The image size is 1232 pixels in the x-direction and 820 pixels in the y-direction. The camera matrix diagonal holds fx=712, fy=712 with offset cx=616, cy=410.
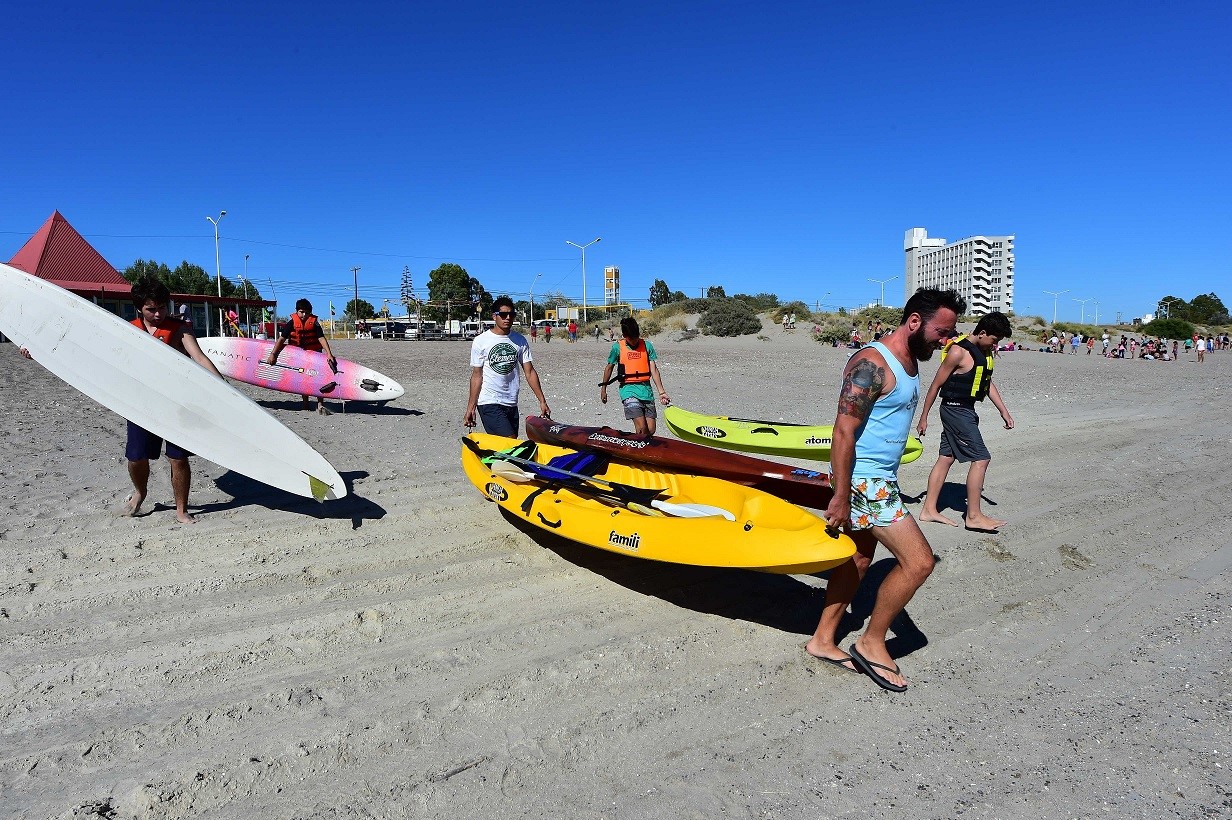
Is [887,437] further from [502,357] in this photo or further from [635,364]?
[635,364]

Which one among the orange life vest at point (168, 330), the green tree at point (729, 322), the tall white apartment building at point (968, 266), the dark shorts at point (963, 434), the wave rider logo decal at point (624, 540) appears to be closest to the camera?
the wave rider logo decal at point (624, 540)

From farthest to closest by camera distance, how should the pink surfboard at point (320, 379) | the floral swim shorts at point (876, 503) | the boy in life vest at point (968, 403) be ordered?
1. the pink surfboard at point (320, 379)
2. the boy in life vest at point (968, 403)
3. the floral swim shorts at point (876, 503)

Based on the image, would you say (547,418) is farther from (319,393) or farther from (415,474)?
(319,393)

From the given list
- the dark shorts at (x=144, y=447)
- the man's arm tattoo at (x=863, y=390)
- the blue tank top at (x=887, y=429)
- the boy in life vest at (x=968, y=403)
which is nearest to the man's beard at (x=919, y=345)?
the blue tank top at (x=887, y=429)

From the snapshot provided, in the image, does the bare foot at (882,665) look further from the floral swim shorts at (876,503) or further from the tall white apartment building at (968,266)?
the tall white apartment building at (968,266)

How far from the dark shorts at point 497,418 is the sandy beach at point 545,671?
0.69 m

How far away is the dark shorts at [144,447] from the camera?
4.90m

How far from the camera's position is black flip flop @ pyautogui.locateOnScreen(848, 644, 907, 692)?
3.25m

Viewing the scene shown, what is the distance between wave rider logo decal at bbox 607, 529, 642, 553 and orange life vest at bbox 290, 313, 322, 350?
8191 mm

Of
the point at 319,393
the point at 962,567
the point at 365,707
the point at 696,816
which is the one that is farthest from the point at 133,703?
→ the point at 319,393

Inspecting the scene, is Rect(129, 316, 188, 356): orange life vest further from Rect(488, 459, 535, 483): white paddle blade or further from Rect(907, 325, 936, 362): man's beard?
Rect(907, 325, 936, 362): man's beard

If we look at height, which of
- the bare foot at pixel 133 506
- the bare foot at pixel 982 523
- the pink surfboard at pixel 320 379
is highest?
the pink surfboard at pixel 320 379

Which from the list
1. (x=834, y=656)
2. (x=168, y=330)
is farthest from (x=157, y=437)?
(x=834, y=656)

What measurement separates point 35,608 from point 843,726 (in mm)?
4070
